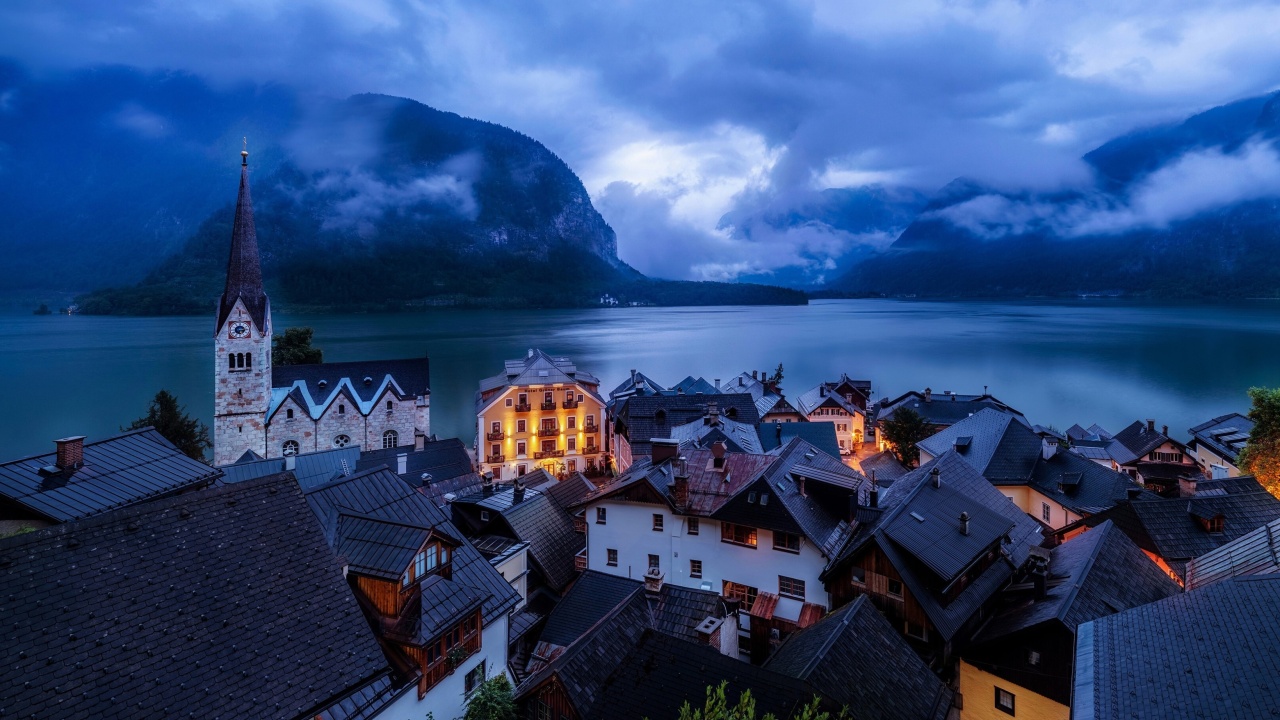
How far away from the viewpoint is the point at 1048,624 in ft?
51.6

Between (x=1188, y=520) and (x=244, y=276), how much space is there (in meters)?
64.2

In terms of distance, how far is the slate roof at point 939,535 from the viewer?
58.8 feet

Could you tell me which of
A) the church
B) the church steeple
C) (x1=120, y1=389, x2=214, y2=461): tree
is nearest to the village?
(x1=120, y1=389, x2=214, y2=461): tree

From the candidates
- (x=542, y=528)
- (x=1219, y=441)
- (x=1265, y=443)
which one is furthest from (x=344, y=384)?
(x=1219, y=441)

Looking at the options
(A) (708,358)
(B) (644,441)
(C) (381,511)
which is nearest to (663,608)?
(C) (381,511)

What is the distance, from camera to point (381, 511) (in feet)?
48.9

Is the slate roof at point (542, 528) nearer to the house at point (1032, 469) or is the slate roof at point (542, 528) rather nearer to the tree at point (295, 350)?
the house at point (1032, 469)

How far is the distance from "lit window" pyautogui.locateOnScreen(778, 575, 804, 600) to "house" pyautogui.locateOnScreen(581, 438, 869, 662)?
36 millimetres

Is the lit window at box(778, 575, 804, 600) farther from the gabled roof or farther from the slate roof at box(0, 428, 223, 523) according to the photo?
the slate roof at box(0, 428, 223, 523)

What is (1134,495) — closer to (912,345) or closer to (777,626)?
(777,626)

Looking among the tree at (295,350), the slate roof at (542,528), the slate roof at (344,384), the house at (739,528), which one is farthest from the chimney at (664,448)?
the tree at (295,350)

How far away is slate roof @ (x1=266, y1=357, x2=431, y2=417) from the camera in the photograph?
51.6m

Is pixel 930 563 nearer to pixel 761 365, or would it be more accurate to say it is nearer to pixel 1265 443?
pixel 1265 443

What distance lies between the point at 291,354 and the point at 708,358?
95.8 meters
